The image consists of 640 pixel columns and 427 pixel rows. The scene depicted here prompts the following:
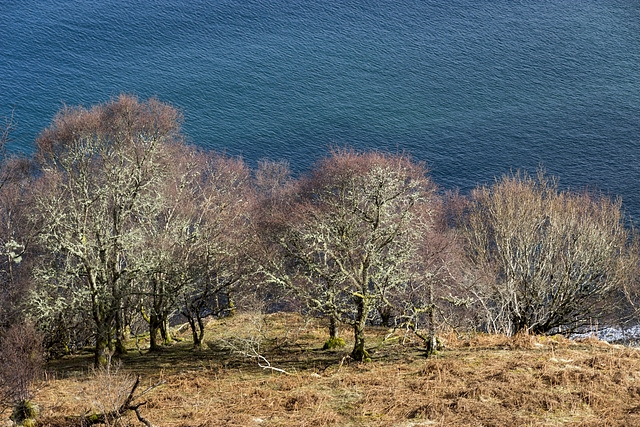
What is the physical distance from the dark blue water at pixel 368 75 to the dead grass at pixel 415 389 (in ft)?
245

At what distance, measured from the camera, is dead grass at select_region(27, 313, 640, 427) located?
59.6ft

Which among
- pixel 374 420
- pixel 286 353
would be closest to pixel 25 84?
pixel 286 353

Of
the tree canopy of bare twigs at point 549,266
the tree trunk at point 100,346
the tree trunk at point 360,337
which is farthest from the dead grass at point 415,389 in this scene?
the tree canopy of bare twigs at point 549,266

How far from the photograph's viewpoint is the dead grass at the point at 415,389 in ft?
59.6

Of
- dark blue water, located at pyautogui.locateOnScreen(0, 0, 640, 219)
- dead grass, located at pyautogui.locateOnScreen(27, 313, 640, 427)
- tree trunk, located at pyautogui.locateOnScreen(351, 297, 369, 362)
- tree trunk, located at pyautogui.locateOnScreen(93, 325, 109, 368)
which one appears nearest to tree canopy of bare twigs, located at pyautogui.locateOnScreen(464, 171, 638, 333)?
dead grass, located at pyautogui.locateOnScreen(27, 313, 640, 427)

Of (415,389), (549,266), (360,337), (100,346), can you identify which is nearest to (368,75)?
(549,266)

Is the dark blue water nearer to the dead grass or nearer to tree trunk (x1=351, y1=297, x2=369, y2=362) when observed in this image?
the dead grass

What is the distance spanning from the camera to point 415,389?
67.2 ft

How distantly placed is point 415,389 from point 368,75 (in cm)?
13529

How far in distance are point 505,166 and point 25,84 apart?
102 m

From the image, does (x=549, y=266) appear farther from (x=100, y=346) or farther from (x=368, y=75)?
(x=368, y=75)

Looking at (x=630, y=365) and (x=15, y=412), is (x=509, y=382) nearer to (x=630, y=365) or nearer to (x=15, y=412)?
(x=630, y=365)

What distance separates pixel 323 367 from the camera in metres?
25.0

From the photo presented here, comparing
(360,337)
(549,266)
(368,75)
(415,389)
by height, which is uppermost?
(368,75)
